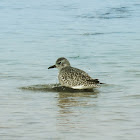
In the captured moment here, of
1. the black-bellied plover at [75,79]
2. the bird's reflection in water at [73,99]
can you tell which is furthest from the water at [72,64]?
the black-bellied plover at [75,79]

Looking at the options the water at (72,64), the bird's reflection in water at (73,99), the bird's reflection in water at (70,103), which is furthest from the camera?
the bird's reflection in water at (73,99)

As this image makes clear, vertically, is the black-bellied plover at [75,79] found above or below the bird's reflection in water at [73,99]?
above

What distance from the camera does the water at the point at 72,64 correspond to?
8.24 metres

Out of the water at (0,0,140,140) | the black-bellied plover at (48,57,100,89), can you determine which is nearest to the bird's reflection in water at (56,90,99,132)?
the water at (0,0,140,140)

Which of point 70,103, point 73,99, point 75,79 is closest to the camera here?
point 70,103

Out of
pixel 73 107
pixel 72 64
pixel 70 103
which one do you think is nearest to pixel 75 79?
pixel 70 103

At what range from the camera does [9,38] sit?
18.6 m

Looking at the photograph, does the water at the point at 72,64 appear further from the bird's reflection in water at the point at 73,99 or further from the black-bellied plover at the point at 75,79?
the black-bellied plover at the point at 75,79

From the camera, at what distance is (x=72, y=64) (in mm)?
14625

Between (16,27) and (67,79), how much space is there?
10.0 metres

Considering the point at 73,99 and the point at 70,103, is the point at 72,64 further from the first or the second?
the point at 70,103

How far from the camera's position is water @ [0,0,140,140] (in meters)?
8.24

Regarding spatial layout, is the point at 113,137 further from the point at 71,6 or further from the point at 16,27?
the point at 71,6

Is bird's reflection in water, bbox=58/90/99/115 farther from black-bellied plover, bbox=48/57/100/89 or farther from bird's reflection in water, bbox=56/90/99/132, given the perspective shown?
black-bellied plover, bbox=48/57/100/89
